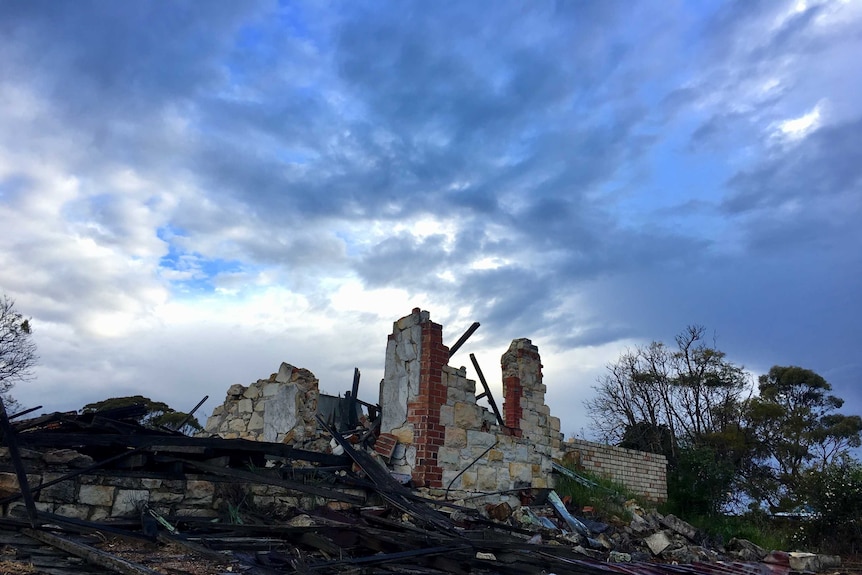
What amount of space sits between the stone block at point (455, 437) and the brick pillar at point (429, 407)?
125mm

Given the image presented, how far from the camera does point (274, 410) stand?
10.6m

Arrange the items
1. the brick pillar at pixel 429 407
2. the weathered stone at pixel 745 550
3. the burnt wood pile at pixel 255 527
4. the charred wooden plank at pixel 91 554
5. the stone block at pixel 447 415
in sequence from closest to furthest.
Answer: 1. the charred wooden plank at pixel 91 554
2. the burnt wood pile at pixel 255 527
3. the brick pillar at pixel 429 407
4. the stone block at pixel 447 415
5. the weathered stone at pixel 745 550

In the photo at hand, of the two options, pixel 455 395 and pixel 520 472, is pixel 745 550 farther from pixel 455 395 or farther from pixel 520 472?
pixel 455 395

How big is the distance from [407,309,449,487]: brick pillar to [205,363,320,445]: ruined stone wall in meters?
1.60

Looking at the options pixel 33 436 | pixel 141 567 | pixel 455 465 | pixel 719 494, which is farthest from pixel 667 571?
pixel 719 494

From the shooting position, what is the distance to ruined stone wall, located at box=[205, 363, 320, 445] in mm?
10008

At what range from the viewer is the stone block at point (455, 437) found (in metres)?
9.88

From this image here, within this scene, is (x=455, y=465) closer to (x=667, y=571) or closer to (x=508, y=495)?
(x=508, y=495)

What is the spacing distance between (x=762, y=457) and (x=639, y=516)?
14.9 metres

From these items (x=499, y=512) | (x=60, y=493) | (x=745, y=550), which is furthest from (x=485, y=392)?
(x=60, y=493)

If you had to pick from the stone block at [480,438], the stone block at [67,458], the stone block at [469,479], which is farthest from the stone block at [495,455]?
the stone block at [67,458]

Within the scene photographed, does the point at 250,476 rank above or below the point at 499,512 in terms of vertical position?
above

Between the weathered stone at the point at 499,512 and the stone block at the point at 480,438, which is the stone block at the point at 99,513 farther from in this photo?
the stone block at the point at 480,438

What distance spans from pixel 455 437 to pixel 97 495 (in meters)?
5.03
